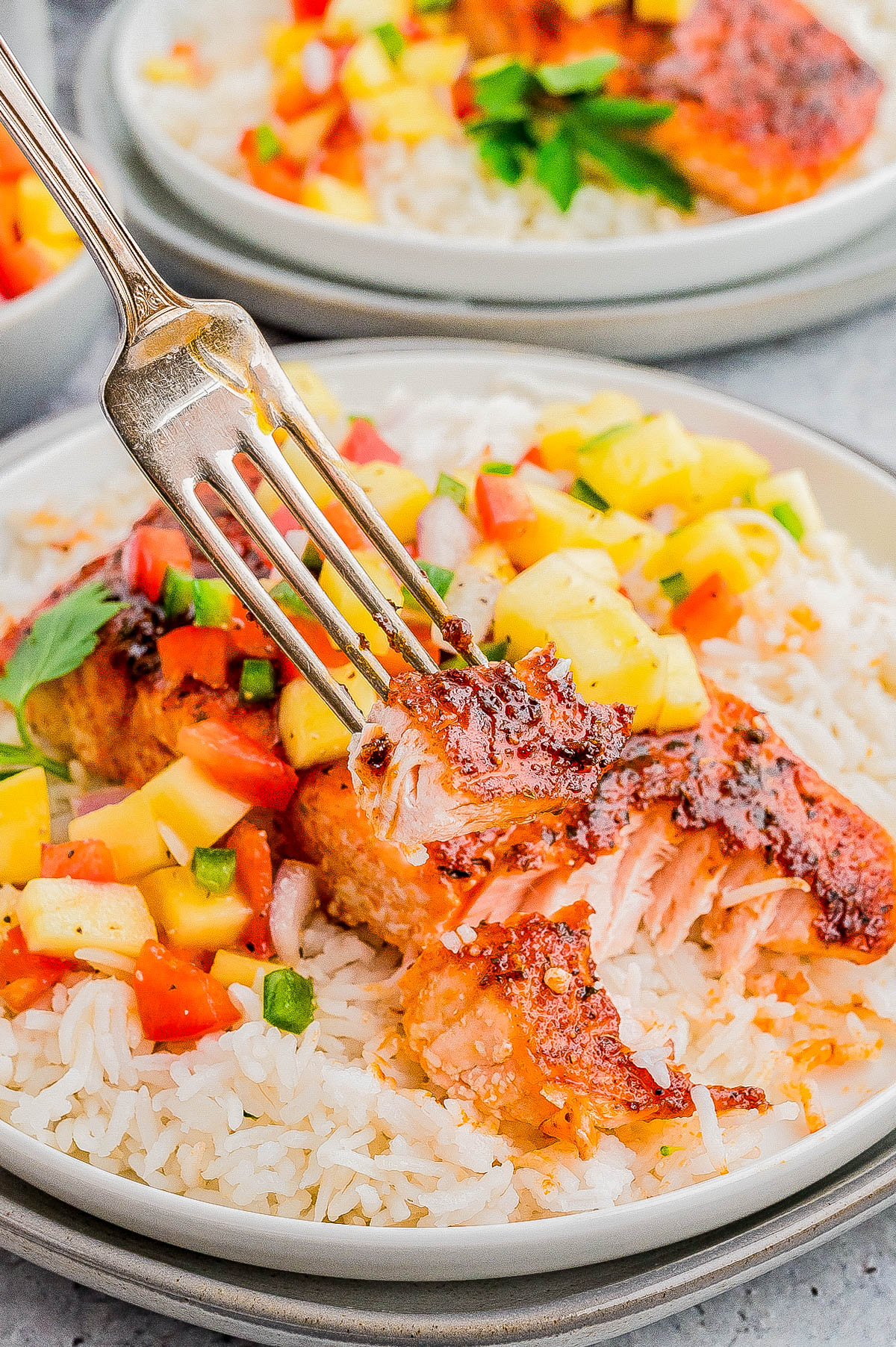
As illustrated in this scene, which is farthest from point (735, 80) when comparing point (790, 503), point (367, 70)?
point (790, 503)

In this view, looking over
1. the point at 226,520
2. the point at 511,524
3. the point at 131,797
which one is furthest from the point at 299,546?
the point at 131,797

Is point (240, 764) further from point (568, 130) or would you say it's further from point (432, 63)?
point (432, 63)

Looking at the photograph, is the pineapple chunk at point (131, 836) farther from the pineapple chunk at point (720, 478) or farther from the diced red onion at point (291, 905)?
the pineapple chunk at point (720, 478)

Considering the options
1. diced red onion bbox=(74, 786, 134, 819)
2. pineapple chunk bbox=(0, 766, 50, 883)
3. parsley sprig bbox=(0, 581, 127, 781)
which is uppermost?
parsley sprig bbox=(0, 581, 127, 781)

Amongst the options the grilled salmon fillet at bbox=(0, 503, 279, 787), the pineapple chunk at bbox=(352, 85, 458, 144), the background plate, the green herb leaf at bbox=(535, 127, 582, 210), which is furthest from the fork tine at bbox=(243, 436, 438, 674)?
the pineapple chunk at bbox=(352, 85, 458, 144)

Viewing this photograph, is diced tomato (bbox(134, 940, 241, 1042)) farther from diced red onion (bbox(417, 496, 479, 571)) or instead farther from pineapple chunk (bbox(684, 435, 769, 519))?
pineapple chunk (bbox(684, 435, 769, 519))

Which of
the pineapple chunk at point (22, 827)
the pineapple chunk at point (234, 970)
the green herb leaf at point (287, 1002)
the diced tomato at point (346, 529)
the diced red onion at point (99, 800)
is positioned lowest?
the green herb leaf at point (287, 1002)

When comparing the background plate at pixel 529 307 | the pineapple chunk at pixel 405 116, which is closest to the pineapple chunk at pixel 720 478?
the background plate at pixel 529 307
